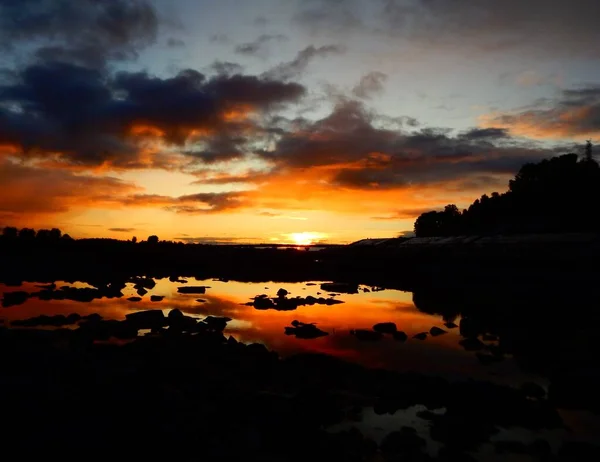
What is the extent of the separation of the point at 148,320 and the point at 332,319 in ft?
37.5

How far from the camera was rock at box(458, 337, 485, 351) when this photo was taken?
19.8 metres

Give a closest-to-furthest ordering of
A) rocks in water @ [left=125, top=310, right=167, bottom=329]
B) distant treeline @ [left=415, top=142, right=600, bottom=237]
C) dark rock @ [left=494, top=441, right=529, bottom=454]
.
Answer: dark rock @ [left=494, top=441, right=529, bottom=454], rocks in water @ [left=125, top=310, right=167, bottom=329], distant treeline @ [left=415, top=142, right=600, bottom=237]

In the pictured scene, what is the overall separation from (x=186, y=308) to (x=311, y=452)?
23.7 meters

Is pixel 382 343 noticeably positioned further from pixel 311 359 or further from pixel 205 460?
pixel 205 460

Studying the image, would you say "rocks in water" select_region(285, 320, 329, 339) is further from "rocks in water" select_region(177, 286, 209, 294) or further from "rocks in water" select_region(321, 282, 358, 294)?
"rocks in water" select_region(177, 286, 209, 294)

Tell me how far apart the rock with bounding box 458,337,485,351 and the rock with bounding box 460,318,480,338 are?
1.74 metres

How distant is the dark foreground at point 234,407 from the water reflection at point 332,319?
3.36 metres

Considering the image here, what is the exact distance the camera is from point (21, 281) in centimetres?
4762

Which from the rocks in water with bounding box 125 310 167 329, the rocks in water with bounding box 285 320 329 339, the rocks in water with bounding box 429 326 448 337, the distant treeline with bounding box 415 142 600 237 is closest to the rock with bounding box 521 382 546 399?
the rocks in water with bounding box 429 326 448 337

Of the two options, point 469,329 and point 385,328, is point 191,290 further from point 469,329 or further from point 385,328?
point 469,329

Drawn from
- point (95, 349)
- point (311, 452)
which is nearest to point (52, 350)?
point (95, 349)

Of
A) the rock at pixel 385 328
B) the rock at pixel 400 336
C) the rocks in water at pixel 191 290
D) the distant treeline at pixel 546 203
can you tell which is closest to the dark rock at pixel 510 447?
the rock at pixel 400 336

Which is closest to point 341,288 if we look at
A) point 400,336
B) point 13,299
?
point 400,336

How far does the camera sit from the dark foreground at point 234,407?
8.61 m
